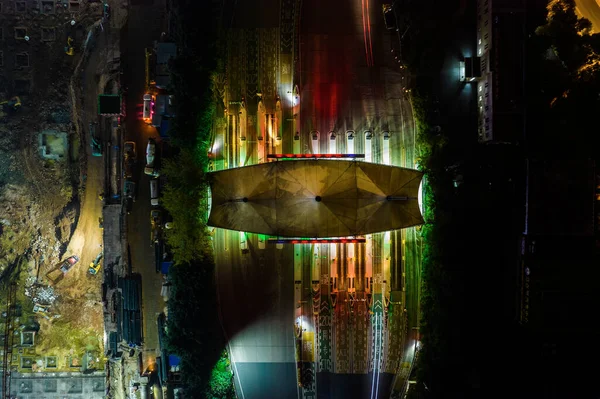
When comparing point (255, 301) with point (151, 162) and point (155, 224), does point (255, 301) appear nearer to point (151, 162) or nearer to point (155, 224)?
point (155, 224)

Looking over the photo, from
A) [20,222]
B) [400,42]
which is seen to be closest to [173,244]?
[20,222]

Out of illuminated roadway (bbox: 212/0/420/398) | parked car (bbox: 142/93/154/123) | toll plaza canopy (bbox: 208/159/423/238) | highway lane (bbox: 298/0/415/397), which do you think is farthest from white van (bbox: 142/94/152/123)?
highway lane (bbox: 298/0/415/397)

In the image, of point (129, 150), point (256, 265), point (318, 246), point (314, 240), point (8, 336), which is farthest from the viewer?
point (8, 336)

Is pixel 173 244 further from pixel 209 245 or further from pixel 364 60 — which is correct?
pixel 364 60

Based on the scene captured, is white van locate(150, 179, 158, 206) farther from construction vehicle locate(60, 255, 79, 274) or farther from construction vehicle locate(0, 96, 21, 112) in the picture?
construction vehicle locate(0, 96, 21, 112)

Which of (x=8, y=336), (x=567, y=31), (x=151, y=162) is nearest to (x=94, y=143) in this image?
(x=151, y=162)

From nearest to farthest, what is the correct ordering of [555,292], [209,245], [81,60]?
[555,292] → [209,245] → [81,60]
